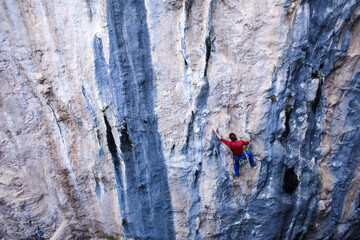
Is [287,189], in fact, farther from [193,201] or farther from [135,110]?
[135,110]

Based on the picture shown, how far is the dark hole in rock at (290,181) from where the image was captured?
491 centimetres

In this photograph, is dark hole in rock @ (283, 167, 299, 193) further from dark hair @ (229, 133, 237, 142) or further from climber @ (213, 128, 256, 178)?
dark hair @ (229, 133, 237, 142)

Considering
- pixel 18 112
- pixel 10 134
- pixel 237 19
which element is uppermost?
pixel 237 19

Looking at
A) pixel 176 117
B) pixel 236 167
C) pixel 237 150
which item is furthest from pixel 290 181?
pixel 176 117

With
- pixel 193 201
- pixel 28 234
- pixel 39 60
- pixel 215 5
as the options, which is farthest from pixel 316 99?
pixel 28 234

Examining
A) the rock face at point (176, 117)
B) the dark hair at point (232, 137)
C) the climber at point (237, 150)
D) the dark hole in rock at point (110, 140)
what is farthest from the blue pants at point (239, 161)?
the dark hole in rock at point (110, 140)

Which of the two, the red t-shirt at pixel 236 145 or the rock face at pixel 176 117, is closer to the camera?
the rock face at pixel 176 117

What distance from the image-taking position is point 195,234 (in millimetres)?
5355

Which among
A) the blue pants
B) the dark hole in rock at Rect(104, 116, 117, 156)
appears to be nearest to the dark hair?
the blue pants

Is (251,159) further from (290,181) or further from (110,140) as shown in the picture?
(110,140)

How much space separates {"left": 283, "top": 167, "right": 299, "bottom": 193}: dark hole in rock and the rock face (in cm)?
2

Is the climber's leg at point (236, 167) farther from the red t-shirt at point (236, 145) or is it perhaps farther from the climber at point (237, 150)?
the red t-shirt at point (236, 145)

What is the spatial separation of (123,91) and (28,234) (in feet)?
12.0

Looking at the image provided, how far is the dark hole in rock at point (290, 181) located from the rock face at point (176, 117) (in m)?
0.02
